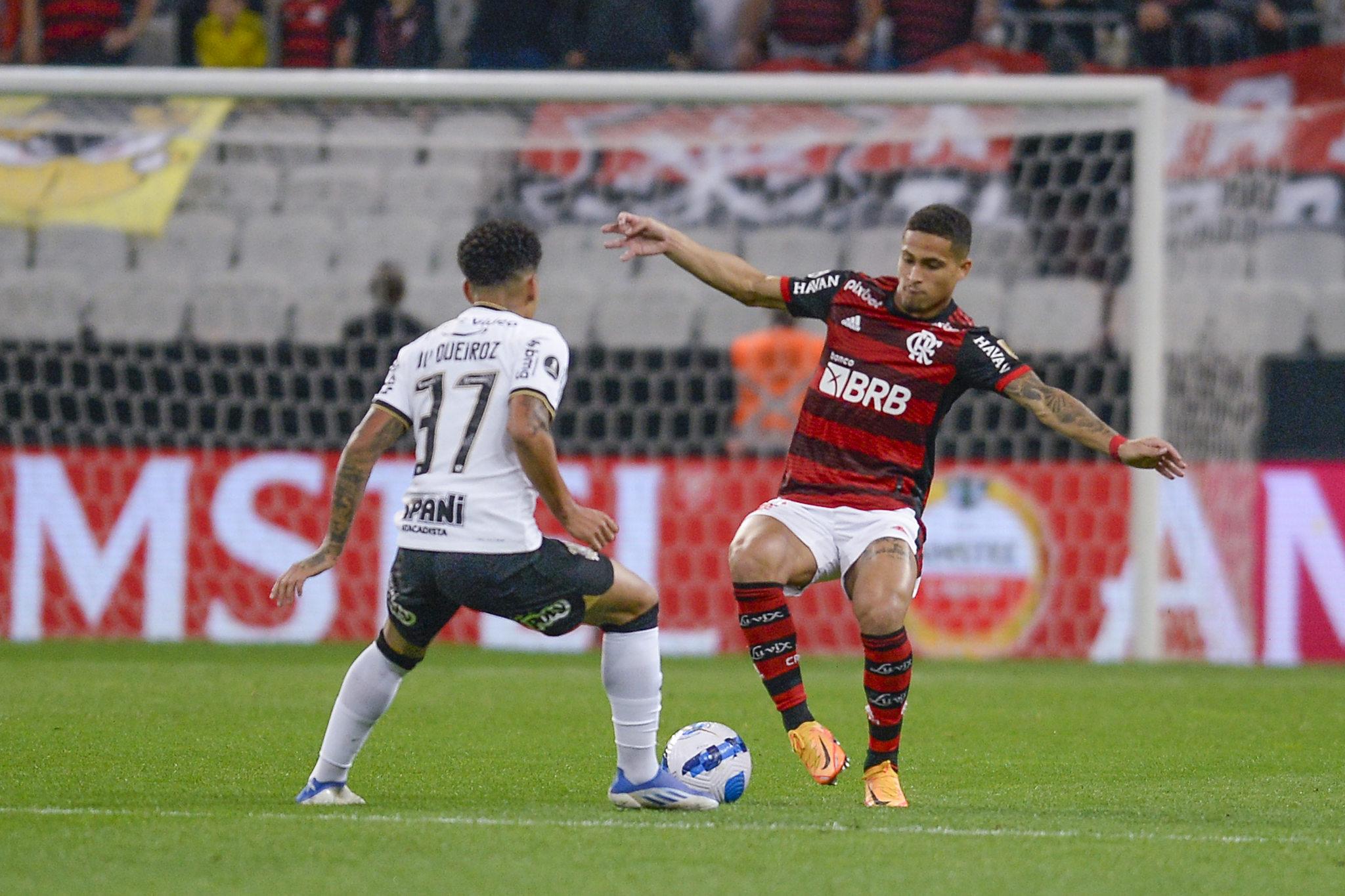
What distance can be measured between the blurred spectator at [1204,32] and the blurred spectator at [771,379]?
4.11 m

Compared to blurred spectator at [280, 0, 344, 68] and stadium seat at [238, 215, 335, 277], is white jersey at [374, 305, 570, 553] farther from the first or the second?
blurred spectator at [280, 0, 344, 68]

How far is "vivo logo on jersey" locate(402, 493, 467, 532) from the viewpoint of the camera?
193 inches

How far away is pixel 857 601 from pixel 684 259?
1264mm

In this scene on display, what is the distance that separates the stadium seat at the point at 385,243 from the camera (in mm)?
12539

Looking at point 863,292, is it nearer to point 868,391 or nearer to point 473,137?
point 868,391

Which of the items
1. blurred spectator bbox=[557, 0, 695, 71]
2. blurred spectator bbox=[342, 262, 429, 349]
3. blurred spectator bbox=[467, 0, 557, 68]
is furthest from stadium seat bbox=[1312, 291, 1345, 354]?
blurred spectator bbox=[342, 262, 429, 349]

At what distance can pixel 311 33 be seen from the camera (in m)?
13.5

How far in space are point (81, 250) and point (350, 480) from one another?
303 inches

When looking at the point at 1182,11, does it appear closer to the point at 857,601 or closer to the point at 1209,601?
the point at 1209,601

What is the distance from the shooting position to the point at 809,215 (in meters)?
12.6

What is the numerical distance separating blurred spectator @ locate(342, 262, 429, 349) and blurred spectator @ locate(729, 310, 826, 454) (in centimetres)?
198

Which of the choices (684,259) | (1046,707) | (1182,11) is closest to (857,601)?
(684,259)

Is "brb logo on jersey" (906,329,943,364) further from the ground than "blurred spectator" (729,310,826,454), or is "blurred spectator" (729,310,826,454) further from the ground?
"brb logo on jersey" (906,329,943,364)

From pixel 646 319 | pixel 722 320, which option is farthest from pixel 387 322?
pixel 722 320
